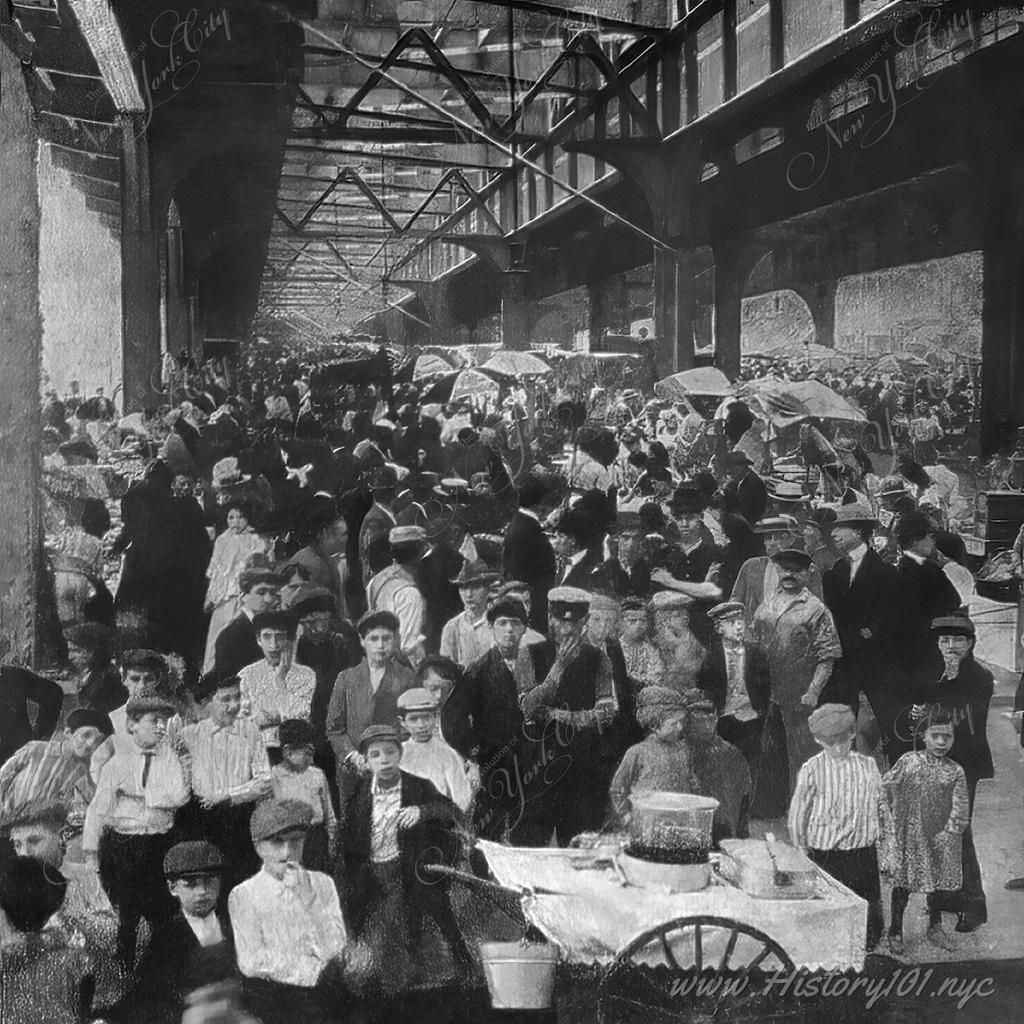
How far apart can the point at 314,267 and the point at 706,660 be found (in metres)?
2.35

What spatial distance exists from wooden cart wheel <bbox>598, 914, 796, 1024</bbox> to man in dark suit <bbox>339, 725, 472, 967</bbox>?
2.16 ft

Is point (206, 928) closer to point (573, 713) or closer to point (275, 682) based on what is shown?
point (275, 682)

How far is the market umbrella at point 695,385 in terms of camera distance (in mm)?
4676

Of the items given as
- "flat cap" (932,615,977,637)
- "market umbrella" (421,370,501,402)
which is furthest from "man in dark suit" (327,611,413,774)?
"flat cap" (932,615,977,637)

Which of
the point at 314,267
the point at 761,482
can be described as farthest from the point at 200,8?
the point at 761,482

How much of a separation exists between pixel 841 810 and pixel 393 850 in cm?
192

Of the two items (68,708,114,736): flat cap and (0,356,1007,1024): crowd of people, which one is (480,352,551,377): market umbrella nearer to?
(0,356,1007,1024): crowd of people

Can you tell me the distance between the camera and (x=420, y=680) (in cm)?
441

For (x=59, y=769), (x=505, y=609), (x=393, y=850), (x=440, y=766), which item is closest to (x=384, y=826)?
(x=393, y=850)

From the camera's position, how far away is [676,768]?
14.8 feet

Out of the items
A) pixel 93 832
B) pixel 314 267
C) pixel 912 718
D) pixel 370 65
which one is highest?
pixel 370 65

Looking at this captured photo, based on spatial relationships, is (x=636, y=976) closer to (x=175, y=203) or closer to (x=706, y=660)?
(x=706, y=660)

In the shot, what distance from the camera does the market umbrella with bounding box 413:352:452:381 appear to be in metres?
4.55

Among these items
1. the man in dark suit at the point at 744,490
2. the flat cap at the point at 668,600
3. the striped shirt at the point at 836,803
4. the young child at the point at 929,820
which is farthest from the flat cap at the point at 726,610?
the young child at the point at 929,820
